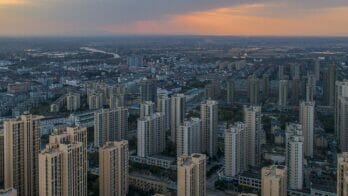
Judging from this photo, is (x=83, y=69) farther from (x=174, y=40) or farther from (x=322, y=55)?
(x=174, y=40)

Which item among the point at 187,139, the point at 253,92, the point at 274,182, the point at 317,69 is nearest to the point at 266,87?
the point at 253,92

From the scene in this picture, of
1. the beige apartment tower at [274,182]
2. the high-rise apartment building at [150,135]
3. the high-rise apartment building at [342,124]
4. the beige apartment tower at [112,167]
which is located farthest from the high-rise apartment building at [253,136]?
the beige apartment tower at [112,167]

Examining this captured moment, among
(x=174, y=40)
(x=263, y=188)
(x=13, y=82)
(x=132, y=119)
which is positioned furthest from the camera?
(x=174, y=40)

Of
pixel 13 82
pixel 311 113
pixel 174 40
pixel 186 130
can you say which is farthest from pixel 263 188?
pixel 174 40

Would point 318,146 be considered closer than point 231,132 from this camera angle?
No

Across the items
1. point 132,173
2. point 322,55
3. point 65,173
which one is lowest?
point 132,173

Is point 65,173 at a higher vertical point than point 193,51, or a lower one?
lower

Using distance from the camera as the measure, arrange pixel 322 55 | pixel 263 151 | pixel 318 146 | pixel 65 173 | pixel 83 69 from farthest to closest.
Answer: pixel 322 55
pixel 83 69
pixel 318 146
pixel 263 151
pixel 65 173
